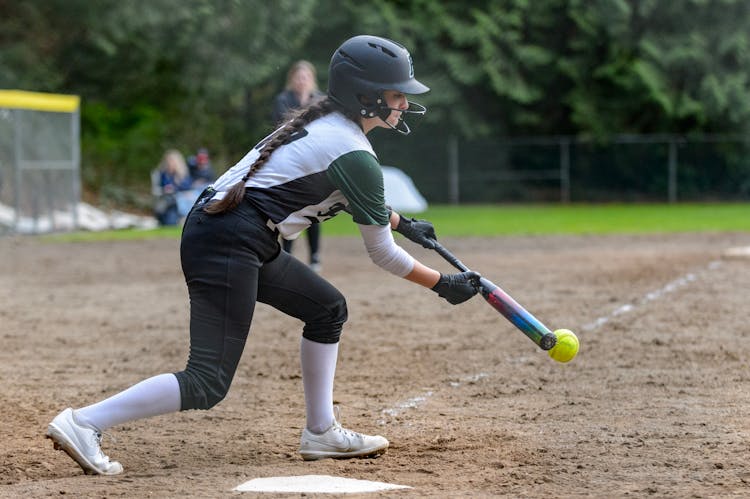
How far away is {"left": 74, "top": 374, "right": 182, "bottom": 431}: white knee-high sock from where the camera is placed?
456cm

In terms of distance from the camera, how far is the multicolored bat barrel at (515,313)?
196 inches

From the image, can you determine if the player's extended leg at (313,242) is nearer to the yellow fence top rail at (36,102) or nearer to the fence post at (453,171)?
the yellow fence top rail at (36,102)

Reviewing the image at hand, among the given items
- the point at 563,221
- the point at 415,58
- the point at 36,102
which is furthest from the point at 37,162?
the point at 415,58

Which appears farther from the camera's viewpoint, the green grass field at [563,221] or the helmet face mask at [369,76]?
the green grass field at [563,221]

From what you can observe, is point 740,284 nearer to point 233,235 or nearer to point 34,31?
point 233,235

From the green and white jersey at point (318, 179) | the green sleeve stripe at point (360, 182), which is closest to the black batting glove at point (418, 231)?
the green and white jersey at point (318, 179)

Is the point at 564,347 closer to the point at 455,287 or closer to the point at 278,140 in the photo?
the point at 455,287

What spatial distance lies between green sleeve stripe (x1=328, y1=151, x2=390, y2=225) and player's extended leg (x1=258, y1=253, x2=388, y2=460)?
1.69 feet

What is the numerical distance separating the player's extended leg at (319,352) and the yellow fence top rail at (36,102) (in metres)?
16.8

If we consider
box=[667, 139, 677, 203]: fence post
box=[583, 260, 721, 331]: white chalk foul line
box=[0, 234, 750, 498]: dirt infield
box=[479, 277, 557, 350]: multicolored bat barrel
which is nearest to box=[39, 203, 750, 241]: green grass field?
box=[667, 139, 677, 203]: fence post

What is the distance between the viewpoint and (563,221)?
23.4 m

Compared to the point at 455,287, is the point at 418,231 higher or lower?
higher

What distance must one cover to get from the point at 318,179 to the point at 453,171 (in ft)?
90.8

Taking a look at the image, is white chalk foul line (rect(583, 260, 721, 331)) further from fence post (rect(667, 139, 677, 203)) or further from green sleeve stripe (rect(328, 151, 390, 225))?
fence post (rect(667, 139, 677, 203))
